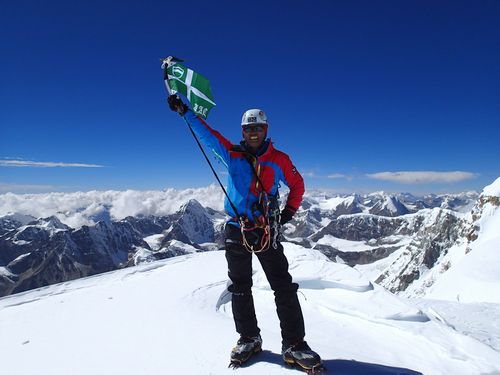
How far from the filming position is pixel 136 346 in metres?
6.27

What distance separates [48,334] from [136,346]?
2.94 metres

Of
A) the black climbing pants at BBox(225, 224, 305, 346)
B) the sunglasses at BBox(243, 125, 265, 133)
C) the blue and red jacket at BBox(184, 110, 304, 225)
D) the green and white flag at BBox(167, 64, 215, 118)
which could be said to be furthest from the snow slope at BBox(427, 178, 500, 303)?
the green and white flag at BBox(167, 64, 215, 118)

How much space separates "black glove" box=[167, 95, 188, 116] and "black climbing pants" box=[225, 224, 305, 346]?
2108 millimetres

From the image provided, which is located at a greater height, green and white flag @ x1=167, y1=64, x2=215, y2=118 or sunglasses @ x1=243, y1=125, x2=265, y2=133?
green and white flag @ x1=167, y1=64, x2=215, y2=118

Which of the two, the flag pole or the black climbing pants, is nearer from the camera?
the black climbing pants

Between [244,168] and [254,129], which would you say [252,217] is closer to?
[244,168]

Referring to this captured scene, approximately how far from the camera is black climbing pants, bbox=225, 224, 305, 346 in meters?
5.47

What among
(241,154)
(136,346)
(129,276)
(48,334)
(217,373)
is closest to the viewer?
(217,373)

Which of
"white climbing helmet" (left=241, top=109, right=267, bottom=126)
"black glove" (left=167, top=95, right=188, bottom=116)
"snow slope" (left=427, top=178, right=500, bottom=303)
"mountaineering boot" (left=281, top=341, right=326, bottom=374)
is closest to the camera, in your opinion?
"mountaineering boot" (left=281, top=341, right=326, bottom=374)

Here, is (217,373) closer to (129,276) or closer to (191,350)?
(191,350)

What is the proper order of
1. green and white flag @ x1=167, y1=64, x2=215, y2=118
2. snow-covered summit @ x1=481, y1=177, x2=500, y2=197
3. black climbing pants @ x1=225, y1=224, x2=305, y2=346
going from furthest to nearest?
snow-covered summit @ x1=481, y1=177, x2=500, y2=197 < green and white flag @ x1=167, y1=64, x2=215, y2=118 < black climbing pants @ x1=225, y1=224, x2=305, y2=346

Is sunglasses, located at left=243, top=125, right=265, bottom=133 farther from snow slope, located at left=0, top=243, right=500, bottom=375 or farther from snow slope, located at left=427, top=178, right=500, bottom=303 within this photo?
A: snow slope, located at left=427, top=178, right=500, bottom=303

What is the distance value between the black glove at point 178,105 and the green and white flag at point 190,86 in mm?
432

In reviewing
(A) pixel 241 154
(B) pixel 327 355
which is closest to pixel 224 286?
(B) pixel 327 355
